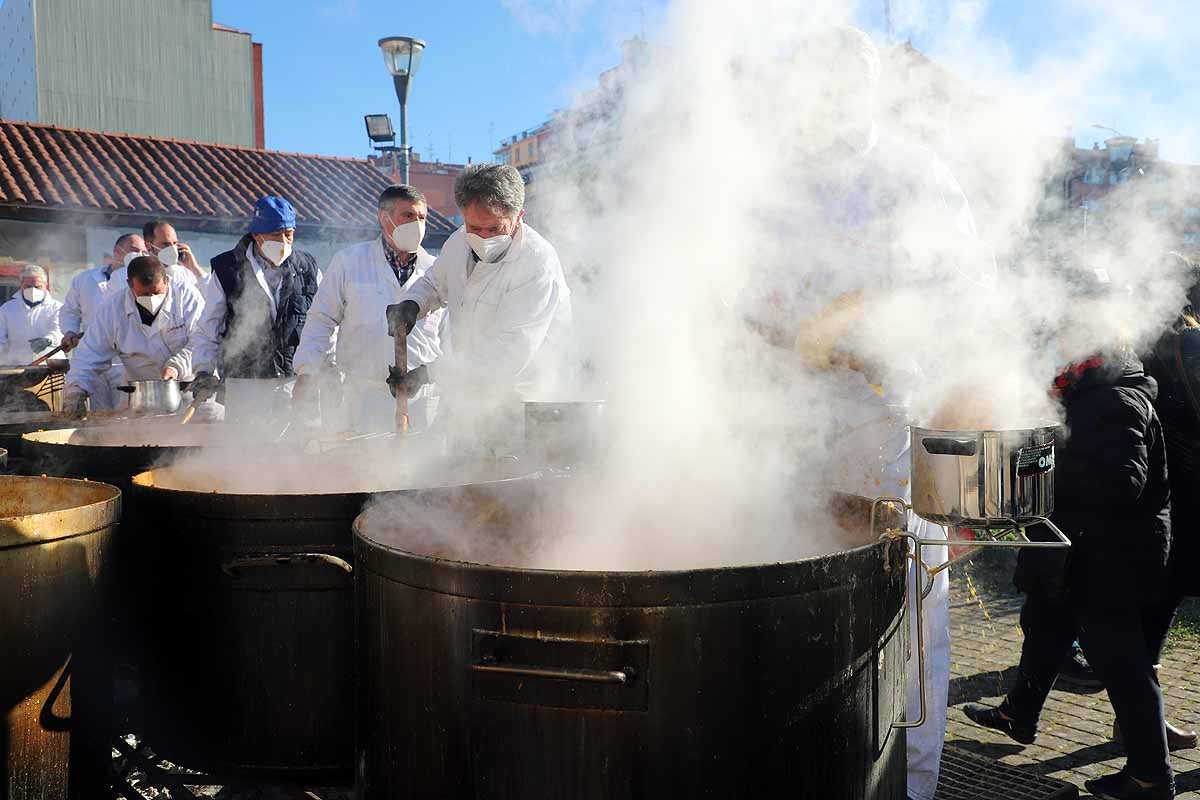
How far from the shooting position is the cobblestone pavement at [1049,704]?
12.2 ft

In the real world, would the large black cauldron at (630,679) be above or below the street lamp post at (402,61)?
below

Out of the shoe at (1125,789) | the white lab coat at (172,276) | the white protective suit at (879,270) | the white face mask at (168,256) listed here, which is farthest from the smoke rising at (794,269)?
the white face mask at (168,256)

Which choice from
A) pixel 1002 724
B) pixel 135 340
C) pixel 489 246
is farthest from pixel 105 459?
pixel 1002 724

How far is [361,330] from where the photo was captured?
5203mm

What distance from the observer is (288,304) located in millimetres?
5711

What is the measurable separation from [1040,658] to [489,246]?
2872 millimetres

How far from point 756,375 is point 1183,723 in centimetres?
260

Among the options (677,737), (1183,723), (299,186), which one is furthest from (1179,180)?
(299,186)

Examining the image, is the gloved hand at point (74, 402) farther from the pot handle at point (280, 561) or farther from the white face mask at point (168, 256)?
the pot handle at point (280, 561)

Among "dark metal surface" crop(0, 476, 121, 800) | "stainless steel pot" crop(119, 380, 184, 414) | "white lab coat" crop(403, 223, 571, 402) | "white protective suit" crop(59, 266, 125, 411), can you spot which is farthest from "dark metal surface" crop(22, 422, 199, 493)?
"white protective suit" crop(59, 266, 125, 411)

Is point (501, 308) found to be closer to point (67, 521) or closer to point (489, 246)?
point (489, 246)

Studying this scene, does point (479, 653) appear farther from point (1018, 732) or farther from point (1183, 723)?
point (1183, 723)

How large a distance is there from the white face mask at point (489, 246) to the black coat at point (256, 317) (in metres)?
1.78

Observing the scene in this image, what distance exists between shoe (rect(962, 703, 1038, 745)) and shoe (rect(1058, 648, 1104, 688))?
2.55 ft
